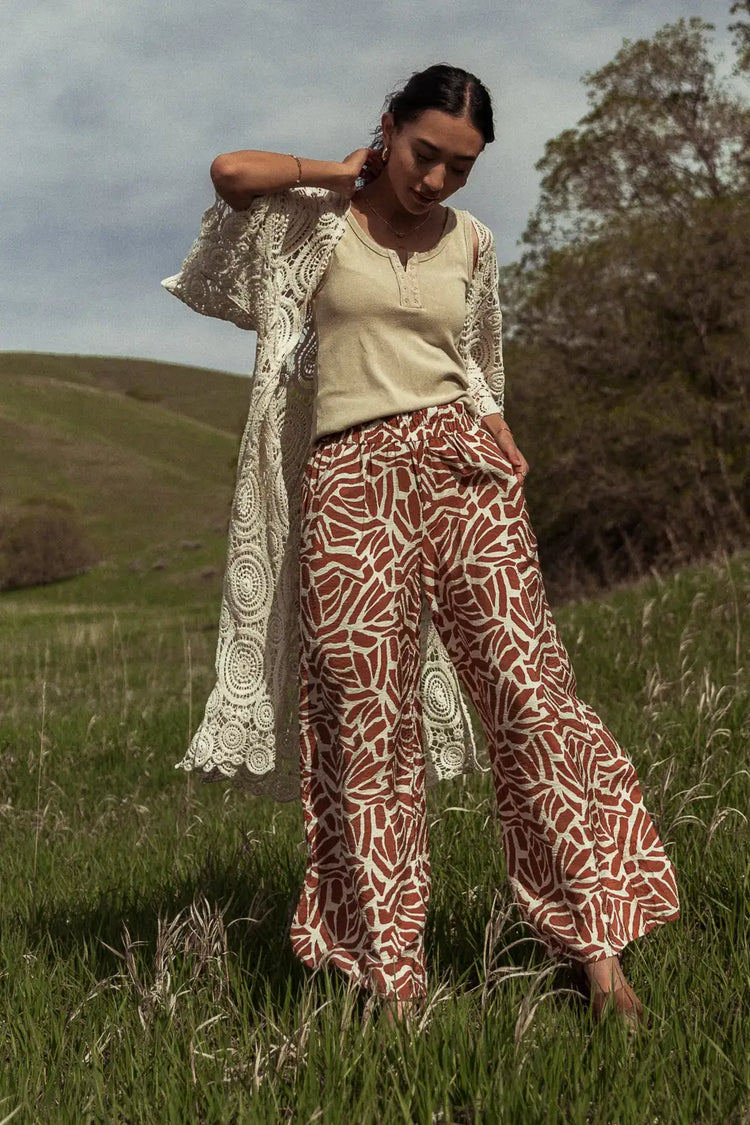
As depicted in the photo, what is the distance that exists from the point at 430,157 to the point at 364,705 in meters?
1.41

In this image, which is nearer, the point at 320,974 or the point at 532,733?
the point at 532,733

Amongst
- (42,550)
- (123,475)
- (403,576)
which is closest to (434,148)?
(403,576)

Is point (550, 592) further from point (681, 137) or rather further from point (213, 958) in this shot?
point (213, 958)

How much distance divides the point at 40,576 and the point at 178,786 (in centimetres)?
4187

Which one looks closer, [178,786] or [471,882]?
[471,882]

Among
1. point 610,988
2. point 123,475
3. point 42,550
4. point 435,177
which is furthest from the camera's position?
point 123,475

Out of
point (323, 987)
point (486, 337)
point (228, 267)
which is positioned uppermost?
point (228, 267)

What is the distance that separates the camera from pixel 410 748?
9.91 feet

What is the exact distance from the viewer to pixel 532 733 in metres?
2.79

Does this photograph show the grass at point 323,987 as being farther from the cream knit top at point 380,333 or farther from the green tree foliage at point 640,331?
the green tree foliage at point 640,331

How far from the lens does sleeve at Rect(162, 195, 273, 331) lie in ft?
10.2

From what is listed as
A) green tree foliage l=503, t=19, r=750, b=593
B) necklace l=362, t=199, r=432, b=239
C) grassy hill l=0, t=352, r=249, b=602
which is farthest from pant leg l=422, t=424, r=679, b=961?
grassy hill l=0, t=352, r=249, b=602

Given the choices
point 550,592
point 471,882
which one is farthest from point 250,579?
point 550,592

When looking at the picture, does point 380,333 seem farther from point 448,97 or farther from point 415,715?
point 415,715
